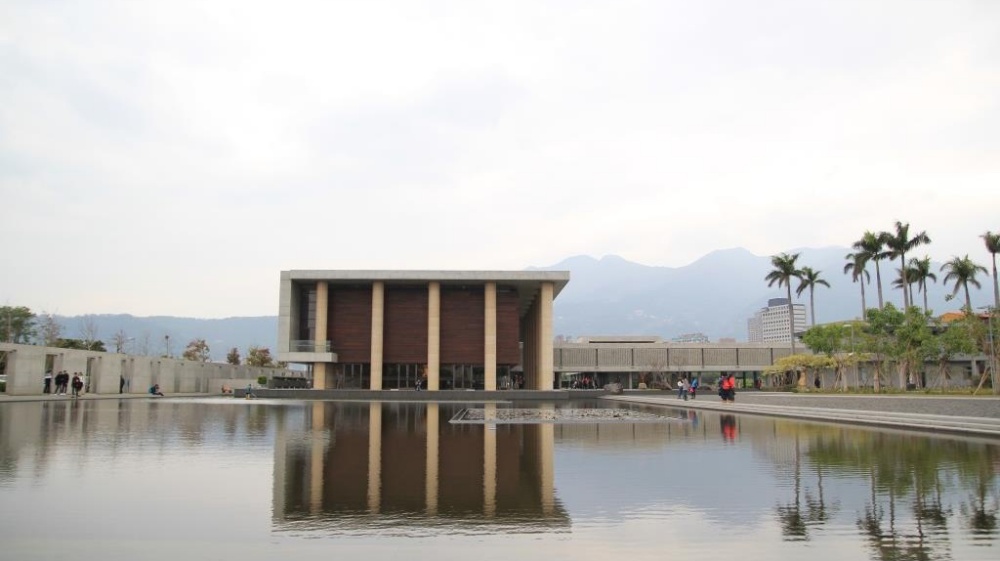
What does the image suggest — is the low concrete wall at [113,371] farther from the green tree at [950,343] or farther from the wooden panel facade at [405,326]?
the green tree at [950,343]

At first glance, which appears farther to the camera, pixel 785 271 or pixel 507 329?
pixel 785 271

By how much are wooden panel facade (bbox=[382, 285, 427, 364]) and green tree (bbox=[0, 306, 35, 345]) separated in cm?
5049

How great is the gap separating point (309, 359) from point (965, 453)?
153ft

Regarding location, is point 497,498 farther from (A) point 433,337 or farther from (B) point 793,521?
(A) point 433,337

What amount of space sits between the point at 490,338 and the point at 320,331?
12593mm

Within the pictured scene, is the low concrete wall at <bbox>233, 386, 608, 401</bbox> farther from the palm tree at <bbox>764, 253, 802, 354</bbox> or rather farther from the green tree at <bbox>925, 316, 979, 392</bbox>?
the palm tree at <bbox>764, 253, 802, 354</bbox>

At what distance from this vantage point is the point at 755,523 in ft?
23.7

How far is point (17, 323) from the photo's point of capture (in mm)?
83375

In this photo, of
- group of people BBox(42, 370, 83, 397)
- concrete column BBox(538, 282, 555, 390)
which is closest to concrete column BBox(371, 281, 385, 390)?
concrete column BBox(538, 282, 555, 390)

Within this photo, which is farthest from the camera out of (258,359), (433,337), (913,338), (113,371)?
(258,359)

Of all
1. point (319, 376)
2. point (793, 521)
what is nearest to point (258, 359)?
point (319, 376)

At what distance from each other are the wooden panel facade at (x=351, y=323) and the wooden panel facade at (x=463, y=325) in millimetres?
5728

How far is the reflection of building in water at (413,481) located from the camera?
24.4 ft

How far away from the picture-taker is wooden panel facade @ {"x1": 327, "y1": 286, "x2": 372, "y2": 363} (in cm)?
5591
